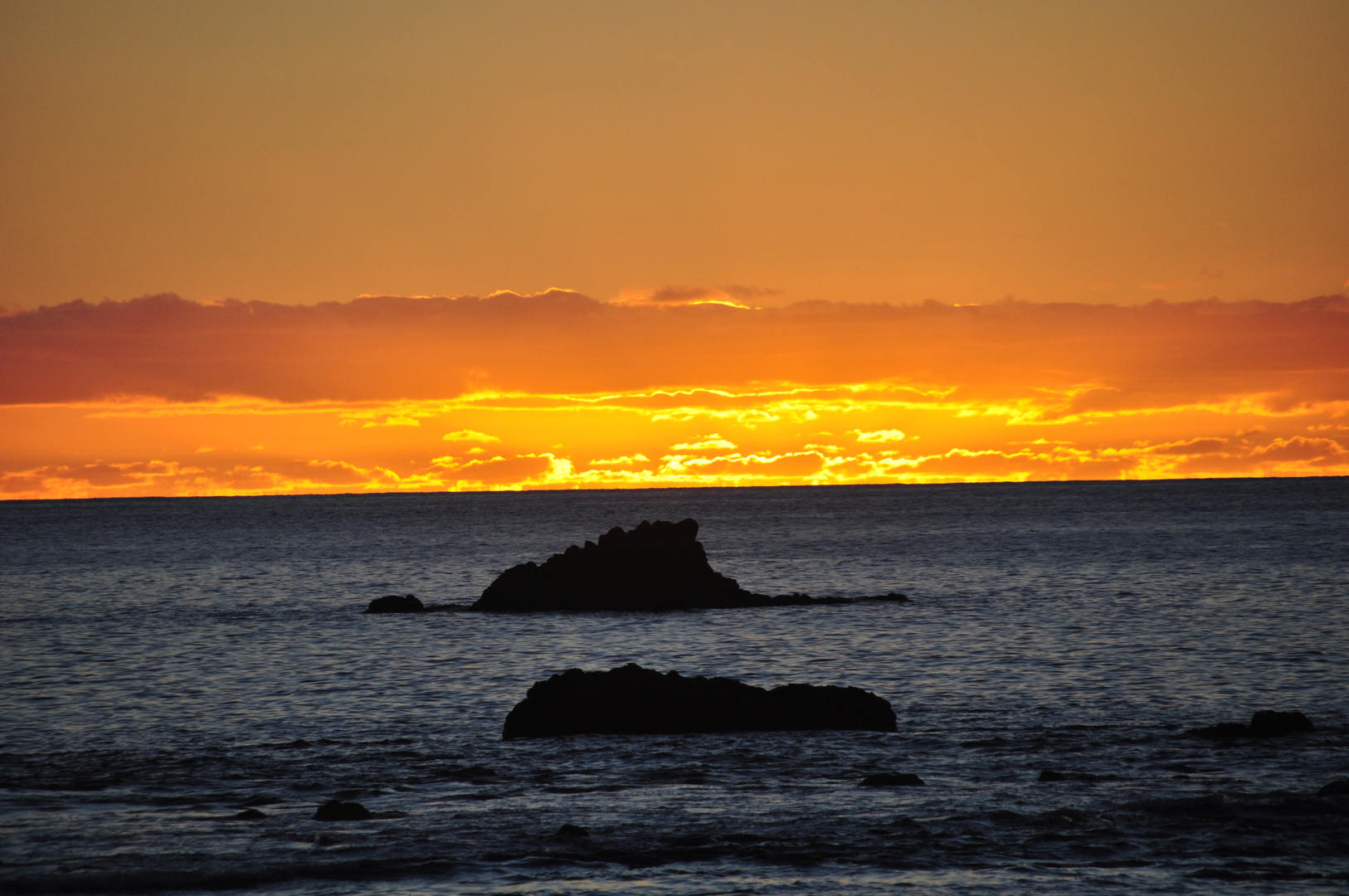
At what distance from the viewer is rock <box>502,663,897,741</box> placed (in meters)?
27.0

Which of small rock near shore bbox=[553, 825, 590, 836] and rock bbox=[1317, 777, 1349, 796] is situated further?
rock bbox=[1317, 777, 1349, 796]

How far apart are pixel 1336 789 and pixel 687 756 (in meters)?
11.7

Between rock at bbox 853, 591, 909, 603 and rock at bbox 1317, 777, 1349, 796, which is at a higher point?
rock at bbox 1317, 777, 1349, 796

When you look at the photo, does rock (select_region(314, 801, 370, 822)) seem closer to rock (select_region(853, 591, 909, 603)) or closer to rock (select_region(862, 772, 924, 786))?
rock (select_region(862, 772, 924, 786))

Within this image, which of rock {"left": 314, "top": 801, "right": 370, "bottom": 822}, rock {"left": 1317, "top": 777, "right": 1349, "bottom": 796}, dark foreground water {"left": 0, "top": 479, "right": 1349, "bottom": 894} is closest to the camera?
dark foreground water {"left": 0, "top": 479, "right": 1349, "bottom": 894}

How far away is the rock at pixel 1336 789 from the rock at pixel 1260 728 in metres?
5.07

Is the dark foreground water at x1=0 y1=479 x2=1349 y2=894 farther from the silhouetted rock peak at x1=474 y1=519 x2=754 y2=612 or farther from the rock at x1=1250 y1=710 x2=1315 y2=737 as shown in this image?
the silhouetted rock peak at x1=474 y1=519 x2=754 y2=612

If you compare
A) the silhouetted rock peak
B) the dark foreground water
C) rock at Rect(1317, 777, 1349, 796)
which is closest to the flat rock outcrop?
the silhouetted rock peak

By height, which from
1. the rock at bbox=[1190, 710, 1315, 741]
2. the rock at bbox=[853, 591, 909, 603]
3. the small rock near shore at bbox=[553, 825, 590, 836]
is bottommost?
the rock at bbox=[853, 591, 909, 603]

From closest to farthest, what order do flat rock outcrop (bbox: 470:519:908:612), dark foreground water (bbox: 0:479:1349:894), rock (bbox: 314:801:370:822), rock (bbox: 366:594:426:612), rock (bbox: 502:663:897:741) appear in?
dark foreground water (bbox: 0:479:1349:894)
rock (bbox: 314:801:370:822)
rock (bbox: 502:663:897:741)
rock (bbox: 366:594:426:612)
flat rock outcrop (bbox: 470:519:908:612)

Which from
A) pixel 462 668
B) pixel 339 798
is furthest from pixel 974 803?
pixel 462 668

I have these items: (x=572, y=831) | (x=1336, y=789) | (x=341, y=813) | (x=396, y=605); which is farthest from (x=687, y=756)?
(x=396, y=605)

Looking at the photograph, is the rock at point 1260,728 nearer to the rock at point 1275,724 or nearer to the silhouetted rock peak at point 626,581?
the rock at point 1275,724

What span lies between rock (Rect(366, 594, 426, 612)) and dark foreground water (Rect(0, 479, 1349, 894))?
2.45m
